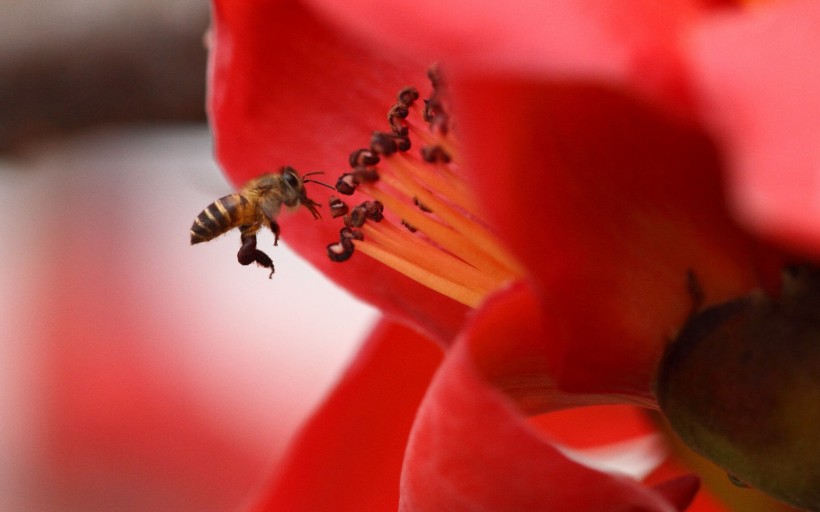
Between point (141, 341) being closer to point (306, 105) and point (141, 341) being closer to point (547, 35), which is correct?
point (306, 105)

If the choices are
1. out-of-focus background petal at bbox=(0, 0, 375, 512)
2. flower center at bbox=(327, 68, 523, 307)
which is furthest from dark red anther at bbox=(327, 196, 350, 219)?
out-of-focus background petal at bbox=(0, 0, 375, 512)

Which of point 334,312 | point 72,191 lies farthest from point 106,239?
point 334,312

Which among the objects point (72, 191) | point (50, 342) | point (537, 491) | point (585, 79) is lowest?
point (50, 342)

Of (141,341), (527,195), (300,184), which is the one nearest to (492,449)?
(527,195)

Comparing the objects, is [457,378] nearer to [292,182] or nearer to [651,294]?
[651,294]

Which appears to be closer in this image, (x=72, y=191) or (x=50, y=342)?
(x=50, y=342)

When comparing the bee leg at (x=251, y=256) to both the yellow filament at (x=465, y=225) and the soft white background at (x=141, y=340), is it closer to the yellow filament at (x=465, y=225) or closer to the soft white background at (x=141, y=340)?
the yellow filament at (x=465, y=225)
